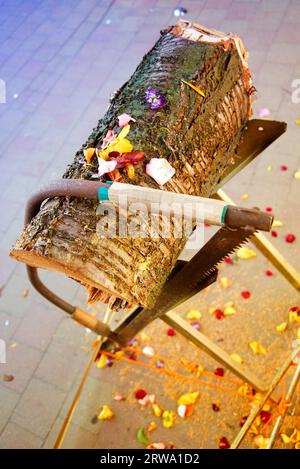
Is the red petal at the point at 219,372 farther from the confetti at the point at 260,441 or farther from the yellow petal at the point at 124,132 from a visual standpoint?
the yellow petal at the point at 124,132

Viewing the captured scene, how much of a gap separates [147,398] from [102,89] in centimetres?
327

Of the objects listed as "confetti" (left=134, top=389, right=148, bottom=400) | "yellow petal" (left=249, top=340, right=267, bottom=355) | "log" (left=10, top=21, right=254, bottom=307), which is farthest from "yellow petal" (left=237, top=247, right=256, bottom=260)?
"log" (left=10, top=21, right=254, bottom=307)

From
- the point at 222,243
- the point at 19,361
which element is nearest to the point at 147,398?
the point at 19,361

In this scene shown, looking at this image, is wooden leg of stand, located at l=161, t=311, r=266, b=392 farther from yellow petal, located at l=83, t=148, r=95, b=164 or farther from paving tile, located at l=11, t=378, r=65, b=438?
paving tile, located at l=11, t=378, r=65, b=438

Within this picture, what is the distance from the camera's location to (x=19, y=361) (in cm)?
301

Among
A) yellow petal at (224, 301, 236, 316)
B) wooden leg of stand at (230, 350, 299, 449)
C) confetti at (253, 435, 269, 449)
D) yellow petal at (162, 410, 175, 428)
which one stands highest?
wooden leg of stand at (230, 350, 299, 449)

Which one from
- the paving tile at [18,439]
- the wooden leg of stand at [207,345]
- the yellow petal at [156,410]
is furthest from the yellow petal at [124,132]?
the paving tile at [18,439]

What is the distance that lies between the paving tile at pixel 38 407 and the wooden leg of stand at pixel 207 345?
3.77ft

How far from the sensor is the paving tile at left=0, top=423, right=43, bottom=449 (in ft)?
8.76

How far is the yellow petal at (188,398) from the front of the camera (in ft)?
8.58

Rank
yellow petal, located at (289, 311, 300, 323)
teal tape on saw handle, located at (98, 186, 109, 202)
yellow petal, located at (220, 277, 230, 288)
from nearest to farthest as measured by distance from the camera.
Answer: teal tape on saw handle, located at (98, 186, 109, 202), yellow petal, located at (289, 311, 300, 323), yellow petal, located at (220, 277, 230, 288)

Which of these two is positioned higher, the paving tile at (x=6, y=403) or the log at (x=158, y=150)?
the log at (x=158, y=150)

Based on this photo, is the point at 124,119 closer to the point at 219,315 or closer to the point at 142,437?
the point at 219,315

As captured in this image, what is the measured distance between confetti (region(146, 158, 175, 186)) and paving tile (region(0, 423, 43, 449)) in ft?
6.54
